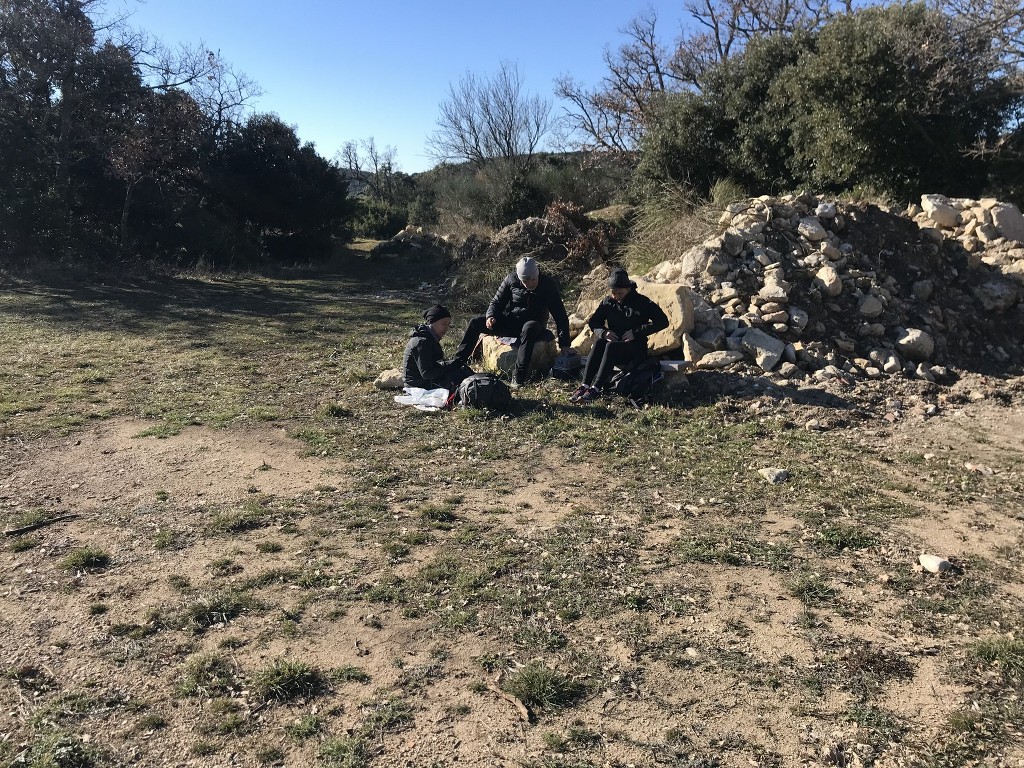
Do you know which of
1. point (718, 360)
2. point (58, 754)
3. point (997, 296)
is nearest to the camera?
point (58, 754)

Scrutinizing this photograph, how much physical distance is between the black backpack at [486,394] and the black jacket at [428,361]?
1.24 ft

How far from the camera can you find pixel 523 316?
7.46 metres

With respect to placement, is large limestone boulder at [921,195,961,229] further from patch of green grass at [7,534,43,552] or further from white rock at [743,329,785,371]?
patch of green grass at [7,534,43,552]

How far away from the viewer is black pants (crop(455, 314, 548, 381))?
7211 mm

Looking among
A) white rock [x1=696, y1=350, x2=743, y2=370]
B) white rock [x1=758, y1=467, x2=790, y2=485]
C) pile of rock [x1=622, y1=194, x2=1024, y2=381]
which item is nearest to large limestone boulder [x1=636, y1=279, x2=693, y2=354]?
pile of rock [x1=622, y1=194, x2=1024, y2=381]

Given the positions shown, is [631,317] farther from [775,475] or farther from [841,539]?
[841,539]

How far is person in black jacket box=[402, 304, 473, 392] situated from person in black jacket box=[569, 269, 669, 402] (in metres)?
1.19

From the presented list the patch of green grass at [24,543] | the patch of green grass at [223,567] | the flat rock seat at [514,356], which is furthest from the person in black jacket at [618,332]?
the patch of green grass at [24,543]

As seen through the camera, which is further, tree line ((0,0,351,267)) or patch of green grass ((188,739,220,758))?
tree line ((0,0,351,267))

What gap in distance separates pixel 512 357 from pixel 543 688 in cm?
496

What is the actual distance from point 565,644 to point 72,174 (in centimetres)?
1926

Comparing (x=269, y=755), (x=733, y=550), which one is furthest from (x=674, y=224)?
(x=269, y=755)

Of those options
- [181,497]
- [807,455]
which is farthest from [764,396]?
[181,497]

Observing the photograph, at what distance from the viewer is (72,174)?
17.3 meters
